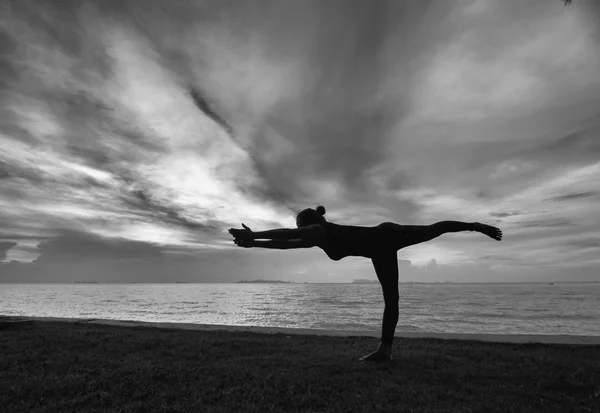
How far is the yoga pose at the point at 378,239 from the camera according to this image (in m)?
5.88

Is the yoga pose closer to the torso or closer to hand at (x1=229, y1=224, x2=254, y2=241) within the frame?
the torso

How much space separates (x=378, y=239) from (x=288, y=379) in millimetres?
3212

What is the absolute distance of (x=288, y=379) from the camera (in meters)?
5.82

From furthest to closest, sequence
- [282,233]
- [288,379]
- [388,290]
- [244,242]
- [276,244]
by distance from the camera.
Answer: [388,290] → [288,379] → [276,244] → [282,233] → [244,242]

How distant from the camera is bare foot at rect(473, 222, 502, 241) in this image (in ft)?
21.8

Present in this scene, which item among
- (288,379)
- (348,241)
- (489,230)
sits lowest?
(288,379)

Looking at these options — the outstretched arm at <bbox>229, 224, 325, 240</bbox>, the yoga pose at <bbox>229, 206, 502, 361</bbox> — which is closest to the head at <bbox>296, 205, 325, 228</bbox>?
the yoga pose at <bbox>229, 206, 502, 361</bbox>

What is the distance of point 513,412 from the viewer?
4414 mm

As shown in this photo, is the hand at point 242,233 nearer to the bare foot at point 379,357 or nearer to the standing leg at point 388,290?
the standing leg at point 388,290

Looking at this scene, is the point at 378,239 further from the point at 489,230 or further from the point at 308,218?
the point at 489,230

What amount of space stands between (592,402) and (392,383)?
2.82 m

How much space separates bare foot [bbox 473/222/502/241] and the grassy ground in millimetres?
2608

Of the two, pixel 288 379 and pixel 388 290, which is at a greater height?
pixel 388 290

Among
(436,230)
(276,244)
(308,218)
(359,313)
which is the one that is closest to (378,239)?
(436,230)
